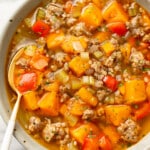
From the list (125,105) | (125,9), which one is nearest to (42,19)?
(125,9)

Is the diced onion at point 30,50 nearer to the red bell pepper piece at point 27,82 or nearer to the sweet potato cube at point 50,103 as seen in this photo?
the red bell pepper piece at point 27,82

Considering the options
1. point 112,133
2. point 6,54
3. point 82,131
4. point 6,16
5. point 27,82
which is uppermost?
point 6,16

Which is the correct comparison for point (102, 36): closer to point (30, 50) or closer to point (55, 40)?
point (55, 40)

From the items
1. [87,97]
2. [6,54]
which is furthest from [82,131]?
[6,54]

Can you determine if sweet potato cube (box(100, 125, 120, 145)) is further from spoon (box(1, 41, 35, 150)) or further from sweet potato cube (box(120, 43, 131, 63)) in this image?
spoon (box(1, 41, 35, 150))

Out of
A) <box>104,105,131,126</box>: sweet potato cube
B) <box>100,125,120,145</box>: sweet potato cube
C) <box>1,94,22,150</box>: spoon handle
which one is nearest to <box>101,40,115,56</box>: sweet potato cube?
<box>104,105,131,126</box>: sweet potato cube

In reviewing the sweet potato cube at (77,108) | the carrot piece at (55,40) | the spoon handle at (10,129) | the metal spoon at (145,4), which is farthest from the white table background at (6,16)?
the metal spoon at (145,4)
